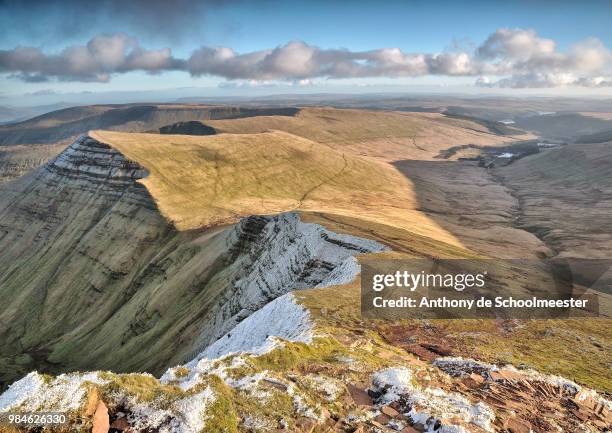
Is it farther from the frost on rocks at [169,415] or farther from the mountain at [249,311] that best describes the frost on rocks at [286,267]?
the frost on rocks at [169,415]

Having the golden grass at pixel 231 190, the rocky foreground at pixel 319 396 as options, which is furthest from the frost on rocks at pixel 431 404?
the golden grass at pixel 231 190

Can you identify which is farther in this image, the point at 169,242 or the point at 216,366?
the point at 169,242

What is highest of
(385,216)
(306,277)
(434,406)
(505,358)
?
(434,406)

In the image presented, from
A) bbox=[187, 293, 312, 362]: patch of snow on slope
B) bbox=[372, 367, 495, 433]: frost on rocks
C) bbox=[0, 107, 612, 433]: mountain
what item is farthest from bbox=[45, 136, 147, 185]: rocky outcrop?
bbox=[372, 367, 495, 433]: frost on rocks

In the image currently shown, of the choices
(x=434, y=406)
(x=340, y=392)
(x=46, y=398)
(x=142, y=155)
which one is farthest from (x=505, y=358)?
(x=142, y=155)

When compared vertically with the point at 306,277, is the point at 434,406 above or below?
above

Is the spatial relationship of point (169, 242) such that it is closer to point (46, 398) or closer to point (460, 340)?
point (460, 340)
